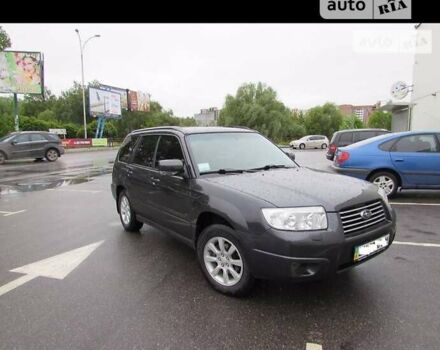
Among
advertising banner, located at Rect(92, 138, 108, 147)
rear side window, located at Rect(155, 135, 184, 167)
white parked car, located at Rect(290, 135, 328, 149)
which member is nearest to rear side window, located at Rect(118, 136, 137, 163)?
rear side window, located at Rect(155, 135, 184, 167)

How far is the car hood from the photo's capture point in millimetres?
3045

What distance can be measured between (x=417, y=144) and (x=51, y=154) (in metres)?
19.1

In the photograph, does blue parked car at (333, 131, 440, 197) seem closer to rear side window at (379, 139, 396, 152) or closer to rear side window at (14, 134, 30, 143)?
rear side window at (379, 139, 396, 152)

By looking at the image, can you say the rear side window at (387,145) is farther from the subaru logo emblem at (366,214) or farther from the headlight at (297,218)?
the headlight at (297,218)

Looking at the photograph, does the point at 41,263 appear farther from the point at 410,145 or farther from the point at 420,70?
the point at 420,70

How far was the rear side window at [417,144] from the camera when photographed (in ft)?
24.6

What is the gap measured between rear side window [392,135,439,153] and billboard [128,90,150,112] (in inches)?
2101

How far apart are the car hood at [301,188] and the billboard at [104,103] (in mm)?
44395

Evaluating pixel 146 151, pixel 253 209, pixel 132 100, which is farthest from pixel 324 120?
pixel 253 209

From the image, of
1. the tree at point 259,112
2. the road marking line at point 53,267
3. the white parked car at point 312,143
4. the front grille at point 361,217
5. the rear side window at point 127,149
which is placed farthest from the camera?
the tree at point 259,112

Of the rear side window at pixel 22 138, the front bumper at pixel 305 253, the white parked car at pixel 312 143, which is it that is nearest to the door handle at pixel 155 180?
the front bumper at pixel 305 253

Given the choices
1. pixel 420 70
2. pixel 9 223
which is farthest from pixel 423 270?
pixel 420 70

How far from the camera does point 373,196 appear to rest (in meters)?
3.41

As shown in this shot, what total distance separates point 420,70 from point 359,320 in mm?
30080
